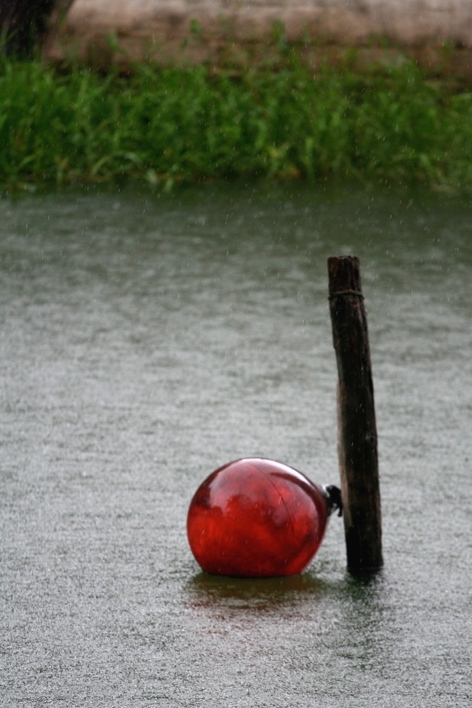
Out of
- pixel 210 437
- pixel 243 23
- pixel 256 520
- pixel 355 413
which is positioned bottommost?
pixel 210 437

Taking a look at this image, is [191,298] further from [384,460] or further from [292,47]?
[292,47]

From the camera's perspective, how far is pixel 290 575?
389 cm

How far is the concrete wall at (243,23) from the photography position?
11.9 m

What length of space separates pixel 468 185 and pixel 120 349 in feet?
16.5

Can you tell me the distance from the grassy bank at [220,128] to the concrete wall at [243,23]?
1.33ft

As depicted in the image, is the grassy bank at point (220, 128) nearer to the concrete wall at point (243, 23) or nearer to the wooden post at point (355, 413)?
the concrete wall at point (243, 23)

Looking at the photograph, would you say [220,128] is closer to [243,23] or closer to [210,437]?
[243,23]

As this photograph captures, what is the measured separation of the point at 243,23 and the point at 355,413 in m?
8.62

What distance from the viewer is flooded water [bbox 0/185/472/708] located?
324 cm

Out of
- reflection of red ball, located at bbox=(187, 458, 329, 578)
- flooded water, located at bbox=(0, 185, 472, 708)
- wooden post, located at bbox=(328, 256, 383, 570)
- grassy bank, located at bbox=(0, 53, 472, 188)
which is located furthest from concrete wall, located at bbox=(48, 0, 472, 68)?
reflection of red ball, located at bbox=(187, 458, 329, 578)

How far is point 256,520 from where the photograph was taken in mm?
3762

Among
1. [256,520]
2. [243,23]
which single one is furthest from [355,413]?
[243,23]

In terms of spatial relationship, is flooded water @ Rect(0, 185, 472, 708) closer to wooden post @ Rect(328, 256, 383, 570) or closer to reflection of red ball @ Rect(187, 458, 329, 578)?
reflection of red ball @ Rect(187, 458, 329, 578)

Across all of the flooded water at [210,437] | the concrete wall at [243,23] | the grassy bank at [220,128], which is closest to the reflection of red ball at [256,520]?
the flooded water at [210,437]
